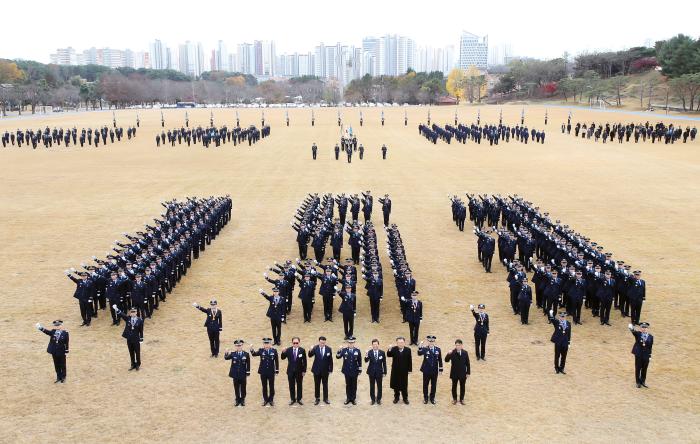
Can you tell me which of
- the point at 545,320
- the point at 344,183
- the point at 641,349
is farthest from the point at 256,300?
the point at 344,183

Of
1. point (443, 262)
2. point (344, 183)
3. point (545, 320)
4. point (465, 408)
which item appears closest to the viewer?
point (465, 408)

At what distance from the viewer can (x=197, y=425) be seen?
28.3 ft

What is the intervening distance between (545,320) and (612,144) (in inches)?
1452

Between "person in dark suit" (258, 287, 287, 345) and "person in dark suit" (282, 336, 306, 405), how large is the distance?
197 centimetres

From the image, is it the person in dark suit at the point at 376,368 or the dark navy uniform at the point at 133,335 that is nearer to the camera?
the person in dark suit at the point at 376,368

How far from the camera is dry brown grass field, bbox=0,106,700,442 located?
8.69m

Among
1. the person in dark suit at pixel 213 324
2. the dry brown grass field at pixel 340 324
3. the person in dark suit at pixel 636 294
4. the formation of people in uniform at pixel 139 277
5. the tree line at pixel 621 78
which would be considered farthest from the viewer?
the tree line at pixel 621 78

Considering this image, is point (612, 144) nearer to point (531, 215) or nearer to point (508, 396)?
point (531, 215)

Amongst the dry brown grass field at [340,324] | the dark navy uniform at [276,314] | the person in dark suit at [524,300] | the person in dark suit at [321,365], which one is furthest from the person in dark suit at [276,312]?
the person in dark suit at [524,300]

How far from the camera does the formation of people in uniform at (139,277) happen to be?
425 inches

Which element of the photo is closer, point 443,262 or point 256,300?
point 256,300

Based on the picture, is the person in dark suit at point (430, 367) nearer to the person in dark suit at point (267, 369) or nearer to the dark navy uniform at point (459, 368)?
the dark navy uniform at point (459, 368)

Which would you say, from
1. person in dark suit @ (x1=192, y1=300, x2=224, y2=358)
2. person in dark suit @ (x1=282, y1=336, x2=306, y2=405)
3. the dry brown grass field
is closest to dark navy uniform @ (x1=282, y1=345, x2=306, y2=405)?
person in dark suit @ (x1=282, y1=336, x2=306, y2=405)

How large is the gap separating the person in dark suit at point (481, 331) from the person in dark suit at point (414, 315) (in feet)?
3.33
